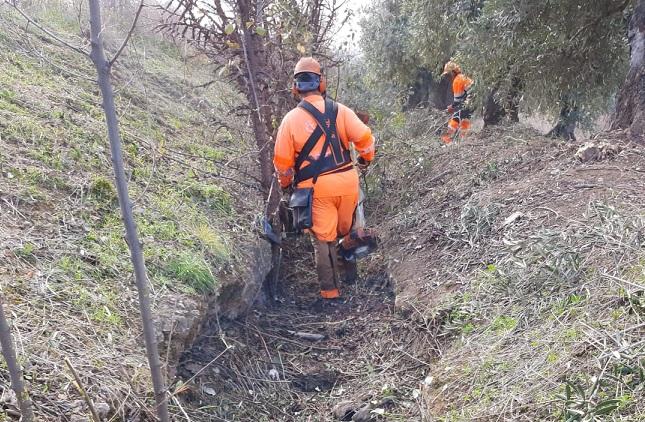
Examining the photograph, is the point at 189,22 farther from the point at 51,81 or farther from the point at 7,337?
the point at 7,337

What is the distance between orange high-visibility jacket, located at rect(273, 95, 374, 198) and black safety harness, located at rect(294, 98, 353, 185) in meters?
0.03

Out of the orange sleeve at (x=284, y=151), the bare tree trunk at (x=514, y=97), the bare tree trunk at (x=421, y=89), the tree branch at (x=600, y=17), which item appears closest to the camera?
the orange sleeve at (x=284, y=151)

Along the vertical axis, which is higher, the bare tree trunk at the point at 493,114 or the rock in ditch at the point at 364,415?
the bare tree trunk at the point at 493,114

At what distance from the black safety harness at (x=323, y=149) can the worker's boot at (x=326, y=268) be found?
602mm

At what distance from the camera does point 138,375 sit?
268cm

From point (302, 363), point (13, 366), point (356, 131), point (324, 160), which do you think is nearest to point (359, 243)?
point (324, 160)

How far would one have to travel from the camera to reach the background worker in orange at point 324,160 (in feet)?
15.0

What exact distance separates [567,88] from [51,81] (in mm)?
6306

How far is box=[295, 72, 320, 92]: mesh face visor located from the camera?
181 inches

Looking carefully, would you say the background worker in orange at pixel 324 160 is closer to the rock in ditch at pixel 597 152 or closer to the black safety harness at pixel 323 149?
the black safety harness at pixel 323 149

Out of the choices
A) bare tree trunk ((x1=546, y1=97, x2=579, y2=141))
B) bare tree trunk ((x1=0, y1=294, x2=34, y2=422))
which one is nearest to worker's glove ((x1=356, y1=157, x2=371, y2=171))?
bare tree trunk ((x1=0, y1=294, x2=34, y2=422))

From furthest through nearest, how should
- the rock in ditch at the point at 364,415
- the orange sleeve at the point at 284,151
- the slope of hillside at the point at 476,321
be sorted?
the orange sleeve at the point at 284,151, the rock in ditch at the point at 364,415, the slope of hillside at the point at 476,321

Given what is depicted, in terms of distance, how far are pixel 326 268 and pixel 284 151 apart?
3.53 feet

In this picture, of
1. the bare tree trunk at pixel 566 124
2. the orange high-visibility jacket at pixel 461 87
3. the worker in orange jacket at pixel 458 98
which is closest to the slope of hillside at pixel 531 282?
the worker in orange jacket at pixel 458 98
